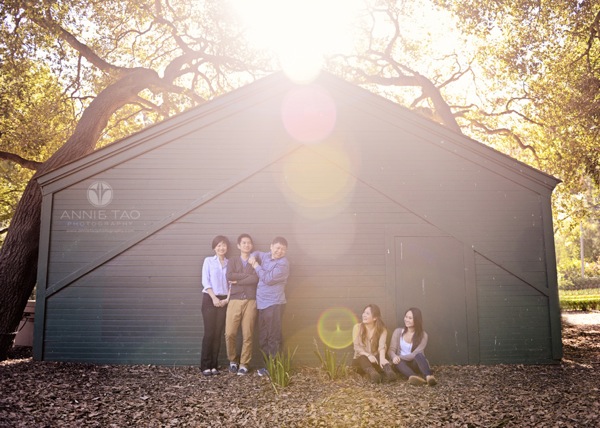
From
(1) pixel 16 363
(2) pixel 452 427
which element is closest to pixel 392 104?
(2) pixel 452 427

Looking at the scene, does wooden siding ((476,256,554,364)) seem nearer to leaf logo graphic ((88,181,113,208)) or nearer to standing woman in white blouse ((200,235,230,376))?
standing woman in white blouse ((200,235,230,376))

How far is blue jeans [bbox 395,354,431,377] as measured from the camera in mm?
7995

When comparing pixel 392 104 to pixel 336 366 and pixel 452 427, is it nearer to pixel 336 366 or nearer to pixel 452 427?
pixel 336 366

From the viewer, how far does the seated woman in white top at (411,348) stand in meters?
8.09

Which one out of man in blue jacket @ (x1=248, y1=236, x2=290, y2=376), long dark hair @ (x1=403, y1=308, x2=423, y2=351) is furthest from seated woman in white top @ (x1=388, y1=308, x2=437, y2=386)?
man in blue jacket @ (x1=248, y1=236, x2=290, y2=376)

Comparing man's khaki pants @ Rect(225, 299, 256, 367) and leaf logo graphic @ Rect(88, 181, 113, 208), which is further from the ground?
leaf logo graphic @ Rect(88, 181, 113, 208)

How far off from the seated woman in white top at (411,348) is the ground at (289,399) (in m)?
0.33

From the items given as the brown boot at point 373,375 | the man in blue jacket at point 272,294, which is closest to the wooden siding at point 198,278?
the man in blue jacket at point 272,294

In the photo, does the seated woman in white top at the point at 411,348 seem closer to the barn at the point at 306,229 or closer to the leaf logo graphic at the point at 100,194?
the barn at the point at 306,229

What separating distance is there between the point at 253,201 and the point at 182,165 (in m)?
1.44

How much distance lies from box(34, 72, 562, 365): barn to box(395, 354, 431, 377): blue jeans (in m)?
1.11

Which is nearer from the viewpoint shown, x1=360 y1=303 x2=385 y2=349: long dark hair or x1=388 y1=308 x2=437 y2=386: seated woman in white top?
x1=388 y1=308 x2=437 y2=386: seated woman in white top

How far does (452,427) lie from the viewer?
19.5ft

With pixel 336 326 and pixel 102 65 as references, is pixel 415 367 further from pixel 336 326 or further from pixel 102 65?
pixel 102 65
